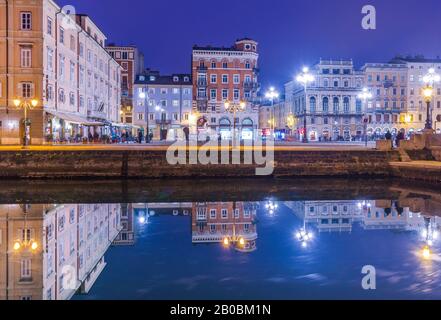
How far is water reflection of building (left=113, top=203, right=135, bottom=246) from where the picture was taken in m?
14.9

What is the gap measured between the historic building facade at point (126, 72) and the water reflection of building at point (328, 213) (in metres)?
69.9

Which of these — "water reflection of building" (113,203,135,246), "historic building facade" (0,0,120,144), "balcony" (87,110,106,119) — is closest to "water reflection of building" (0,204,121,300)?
"water reflection of building" (113,203,135,246)

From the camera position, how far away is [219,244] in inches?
559

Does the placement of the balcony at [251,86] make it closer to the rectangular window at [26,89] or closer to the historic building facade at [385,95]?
the historic building facade at [385,95]

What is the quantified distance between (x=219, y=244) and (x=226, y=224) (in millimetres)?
3455

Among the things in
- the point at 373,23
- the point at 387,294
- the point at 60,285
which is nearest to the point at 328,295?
the point at 387,294

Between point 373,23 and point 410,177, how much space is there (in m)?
11.1

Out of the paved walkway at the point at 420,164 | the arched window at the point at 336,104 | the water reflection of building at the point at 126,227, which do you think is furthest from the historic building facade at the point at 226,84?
the water reflection of building at the point at 126,227

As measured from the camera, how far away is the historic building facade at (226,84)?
88.6m

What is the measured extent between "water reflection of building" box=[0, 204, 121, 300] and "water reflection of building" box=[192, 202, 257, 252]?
2.78 m

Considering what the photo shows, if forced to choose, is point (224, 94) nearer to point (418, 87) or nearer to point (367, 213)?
point (418, 87)

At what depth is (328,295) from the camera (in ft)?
31.0

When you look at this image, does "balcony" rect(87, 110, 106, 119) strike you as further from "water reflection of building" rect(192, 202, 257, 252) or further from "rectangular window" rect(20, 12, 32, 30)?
"water reflection of building" rect(192, 202, 257, 252)
